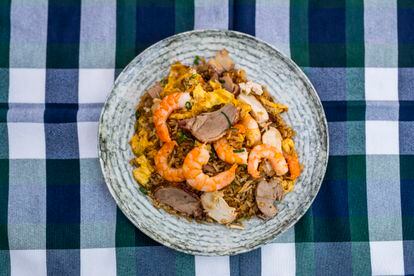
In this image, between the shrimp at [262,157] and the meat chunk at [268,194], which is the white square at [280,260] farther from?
the shrimp at [262,157]

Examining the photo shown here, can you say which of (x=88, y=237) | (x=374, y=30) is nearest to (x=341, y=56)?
Result: (x=374, y=30)

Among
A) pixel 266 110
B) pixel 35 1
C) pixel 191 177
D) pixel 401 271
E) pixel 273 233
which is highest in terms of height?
pixel 35 1

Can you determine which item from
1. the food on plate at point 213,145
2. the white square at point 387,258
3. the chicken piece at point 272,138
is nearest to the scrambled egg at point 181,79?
the food on plate at point 213,145

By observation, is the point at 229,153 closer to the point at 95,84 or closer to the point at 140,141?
the point at 140,141

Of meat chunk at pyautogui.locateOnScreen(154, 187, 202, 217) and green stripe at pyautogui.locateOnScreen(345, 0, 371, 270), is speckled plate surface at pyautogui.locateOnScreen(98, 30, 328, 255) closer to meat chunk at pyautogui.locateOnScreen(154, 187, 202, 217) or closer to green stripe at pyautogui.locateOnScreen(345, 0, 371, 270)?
meat chunk at pyautogui.locateOnScreen(154, 187, 202, 217)

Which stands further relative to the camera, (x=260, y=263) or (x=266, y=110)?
(x=260, y=263)

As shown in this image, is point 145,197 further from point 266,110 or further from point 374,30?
point 374,30

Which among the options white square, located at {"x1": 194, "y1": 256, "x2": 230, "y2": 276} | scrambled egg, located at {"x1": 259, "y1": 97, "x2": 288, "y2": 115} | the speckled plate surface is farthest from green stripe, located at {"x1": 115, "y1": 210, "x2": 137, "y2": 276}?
scrambled egg, located at {"x1": 259, "y1": 97, "x2": 288, "y2": 115}
